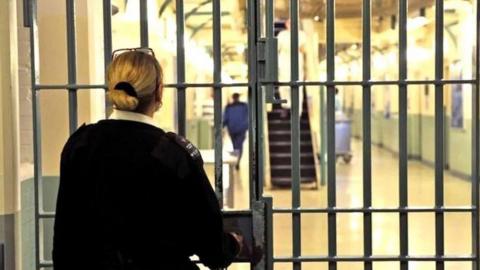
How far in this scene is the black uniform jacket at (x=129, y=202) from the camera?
235 cm

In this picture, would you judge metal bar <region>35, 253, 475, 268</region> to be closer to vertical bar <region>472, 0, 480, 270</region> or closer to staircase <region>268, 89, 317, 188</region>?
vertical bar <region>472, 0, 480, 270</region>

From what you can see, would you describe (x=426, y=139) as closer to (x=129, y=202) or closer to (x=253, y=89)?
(x=253, y=89)

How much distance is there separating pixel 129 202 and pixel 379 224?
23.0 ft

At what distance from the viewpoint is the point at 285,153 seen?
1297 centimetres

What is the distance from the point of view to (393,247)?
7457 mm

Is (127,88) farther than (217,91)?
No

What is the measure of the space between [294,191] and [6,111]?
1374 millimetres

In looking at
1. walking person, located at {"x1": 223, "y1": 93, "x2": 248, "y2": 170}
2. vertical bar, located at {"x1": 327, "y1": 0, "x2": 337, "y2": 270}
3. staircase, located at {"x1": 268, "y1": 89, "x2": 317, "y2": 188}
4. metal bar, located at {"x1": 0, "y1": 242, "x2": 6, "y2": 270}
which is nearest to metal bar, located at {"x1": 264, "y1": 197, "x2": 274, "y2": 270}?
vertical bar, located at {"x1": 327, "y1": 0, "x2": 337, "y2": 270}

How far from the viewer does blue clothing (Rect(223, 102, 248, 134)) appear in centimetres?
1477

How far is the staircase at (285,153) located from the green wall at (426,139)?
1.80 m

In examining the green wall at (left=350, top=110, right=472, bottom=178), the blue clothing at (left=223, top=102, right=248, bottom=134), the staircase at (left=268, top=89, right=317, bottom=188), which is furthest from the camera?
the blue clothing at (left=223, top=102, right=248, bottom=134)

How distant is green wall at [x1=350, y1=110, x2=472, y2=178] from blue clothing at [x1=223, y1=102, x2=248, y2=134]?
11.0 ft

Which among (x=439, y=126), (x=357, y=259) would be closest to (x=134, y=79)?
(x=357, y=259)

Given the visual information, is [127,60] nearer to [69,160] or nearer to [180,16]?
[69,160]
